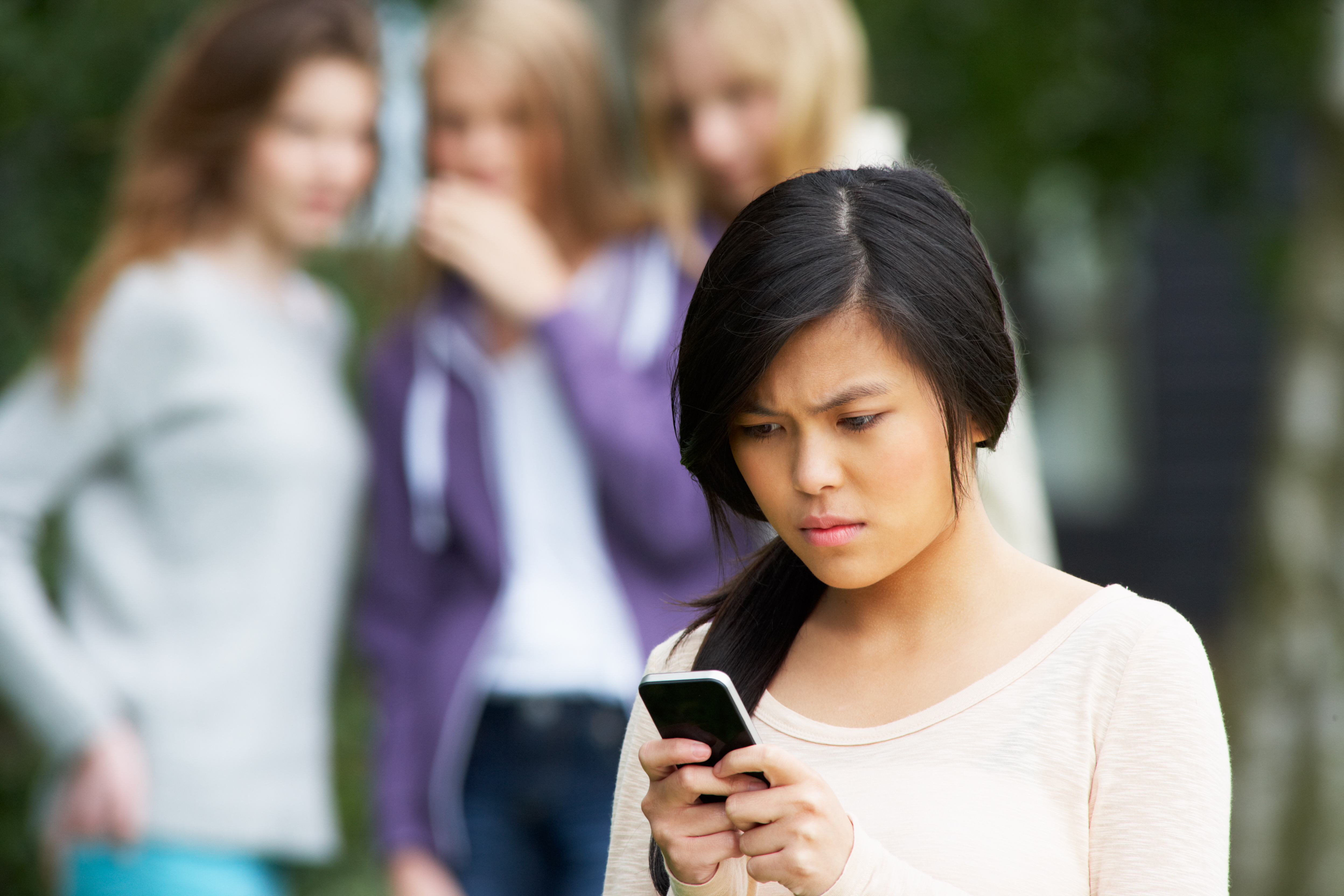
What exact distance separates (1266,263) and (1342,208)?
850 millimetres

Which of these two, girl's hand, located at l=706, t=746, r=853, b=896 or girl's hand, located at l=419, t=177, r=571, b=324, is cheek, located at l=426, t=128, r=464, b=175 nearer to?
girl's hand, located at l=419, t=177, r=571, b=324

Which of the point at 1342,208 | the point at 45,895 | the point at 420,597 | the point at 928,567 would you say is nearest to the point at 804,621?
the point at 928,567

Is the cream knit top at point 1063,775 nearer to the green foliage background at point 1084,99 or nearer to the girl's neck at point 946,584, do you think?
the girl's neck at point 946,584

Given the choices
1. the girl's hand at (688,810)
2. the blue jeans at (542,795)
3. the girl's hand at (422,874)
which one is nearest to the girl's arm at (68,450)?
the girl's hand at (422,874)

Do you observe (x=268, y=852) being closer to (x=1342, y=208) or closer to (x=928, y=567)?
(x=928, y=567)

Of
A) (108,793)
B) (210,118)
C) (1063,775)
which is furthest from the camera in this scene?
(210,118)

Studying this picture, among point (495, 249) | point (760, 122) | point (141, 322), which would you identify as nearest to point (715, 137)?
point (760, 122)

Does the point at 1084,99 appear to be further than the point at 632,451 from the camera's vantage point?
Yes

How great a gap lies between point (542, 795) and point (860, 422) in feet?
4.48

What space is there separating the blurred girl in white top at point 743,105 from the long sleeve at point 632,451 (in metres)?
0.28

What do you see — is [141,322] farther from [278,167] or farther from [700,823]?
[700,823]

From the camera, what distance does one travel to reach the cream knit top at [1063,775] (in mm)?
1418

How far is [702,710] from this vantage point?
1.36 m

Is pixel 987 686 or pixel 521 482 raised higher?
pixel 521 482
